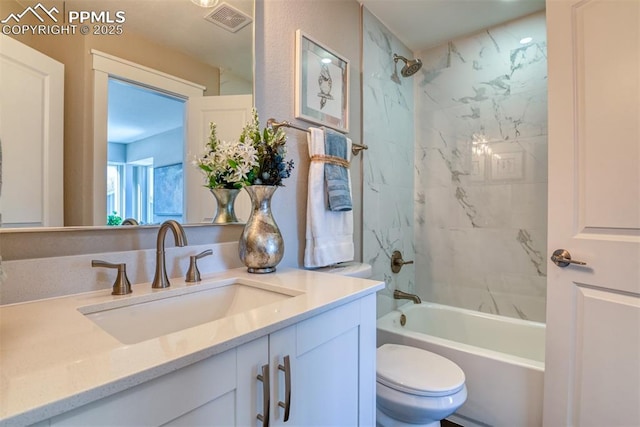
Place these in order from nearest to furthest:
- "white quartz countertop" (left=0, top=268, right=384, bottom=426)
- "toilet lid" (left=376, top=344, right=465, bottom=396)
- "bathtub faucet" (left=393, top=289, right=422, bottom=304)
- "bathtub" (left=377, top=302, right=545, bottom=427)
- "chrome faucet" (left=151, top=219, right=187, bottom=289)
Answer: "white quartz countertop" (left=0, top=268, right=384, bottom=426), "chrome faucet" (left=151, top=219, right=187, bottom=289), "toilet lid" (left=376, top=344, right=465, bottom=396), "bathtub" (left=377, top=302, right=545, bottom=427), "bathtub faucet" (left=393, top=289, right=422, bottom=304)

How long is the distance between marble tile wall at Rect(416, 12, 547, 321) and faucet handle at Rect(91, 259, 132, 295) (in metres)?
1.45

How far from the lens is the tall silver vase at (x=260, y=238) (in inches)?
45.2

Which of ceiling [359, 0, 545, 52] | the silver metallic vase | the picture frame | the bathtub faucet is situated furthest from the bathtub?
ceiling [359, 0, 545, 52]

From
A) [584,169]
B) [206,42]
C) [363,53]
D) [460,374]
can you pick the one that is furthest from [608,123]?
[206,42]

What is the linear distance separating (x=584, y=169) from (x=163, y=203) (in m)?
1.57

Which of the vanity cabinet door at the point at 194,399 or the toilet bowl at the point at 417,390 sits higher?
the vanity cabinet door at the point at 194,399

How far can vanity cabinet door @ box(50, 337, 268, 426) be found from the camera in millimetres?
456

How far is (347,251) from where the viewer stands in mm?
1599

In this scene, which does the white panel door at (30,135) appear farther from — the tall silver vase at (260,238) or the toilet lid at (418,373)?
the toilet lid at (418,373)

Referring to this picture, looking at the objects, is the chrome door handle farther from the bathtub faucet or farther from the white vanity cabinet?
the bathtub faucet

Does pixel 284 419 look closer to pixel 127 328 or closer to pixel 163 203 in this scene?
pixel 127 328

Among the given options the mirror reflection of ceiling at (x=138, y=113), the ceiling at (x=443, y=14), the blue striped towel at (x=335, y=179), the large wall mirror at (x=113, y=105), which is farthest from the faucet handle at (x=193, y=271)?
the ceiling at (x=443, y=14)

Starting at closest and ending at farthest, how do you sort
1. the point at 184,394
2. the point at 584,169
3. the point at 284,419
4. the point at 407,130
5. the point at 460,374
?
the point at 184,394 → the point at 284,419 → the point at 584,169 → the point at 460,374 → the point at 407,130

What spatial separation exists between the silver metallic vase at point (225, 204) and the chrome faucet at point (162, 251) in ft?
0.86
